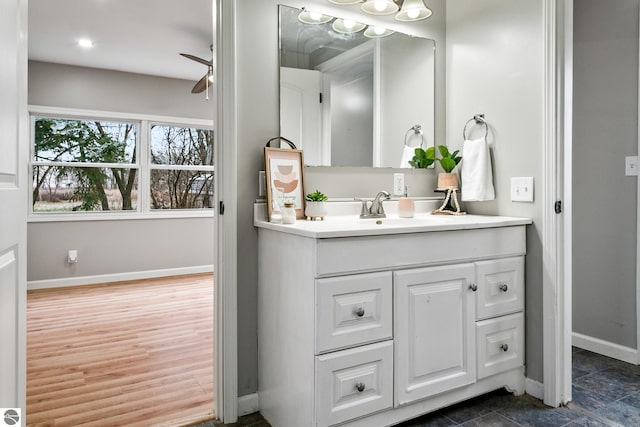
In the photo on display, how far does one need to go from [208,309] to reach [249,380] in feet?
6.71

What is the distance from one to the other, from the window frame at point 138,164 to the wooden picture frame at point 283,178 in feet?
11.6

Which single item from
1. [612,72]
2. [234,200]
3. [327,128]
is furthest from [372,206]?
[612,72]

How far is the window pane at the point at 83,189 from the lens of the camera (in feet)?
15.9

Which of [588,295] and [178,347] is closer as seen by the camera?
[588,295]

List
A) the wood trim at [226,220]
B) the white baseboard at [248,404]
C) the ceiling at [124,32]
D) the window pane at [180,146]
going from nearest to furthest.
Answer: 1. the wood trim at [226,220]
2. the white baseboard at [248,404]
3. the ceiling at [124,32]
4. the window pane at [180,146]

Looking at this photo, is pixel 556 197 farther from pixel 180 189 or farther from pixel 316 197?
pixel 180 189

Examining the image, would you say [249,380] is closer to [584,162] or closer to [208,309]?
[208,309]

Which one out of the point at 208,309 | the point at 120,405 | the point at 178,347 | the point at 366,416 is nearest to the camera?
the point at 366,416

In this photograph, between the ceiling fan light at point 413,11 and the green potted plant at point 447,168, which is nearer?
the ceiling fan light at point 413,11

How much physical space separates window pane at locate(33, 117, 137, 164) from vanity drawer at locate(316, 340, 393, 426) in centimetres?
452

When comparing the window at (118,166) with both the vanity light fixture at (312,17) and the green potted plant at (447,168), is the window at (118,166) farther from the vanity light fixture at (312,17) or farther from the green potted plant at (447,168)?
the green potted plant at (447,168)

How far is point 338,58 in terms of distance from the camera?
7.49 feet

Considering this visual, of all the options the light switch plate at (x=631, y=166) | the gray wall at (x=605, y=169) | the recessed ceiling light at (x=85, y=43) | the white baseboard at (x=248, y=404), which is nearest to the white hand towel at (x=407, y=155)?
the gray wall at (x=605, y=169)

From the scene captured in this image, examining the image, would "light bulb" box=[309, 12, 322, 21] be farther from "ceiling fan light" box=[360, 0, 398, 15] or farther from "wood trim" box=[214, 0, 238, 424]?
"wood trim" box=[214, 0, 238, 424]
